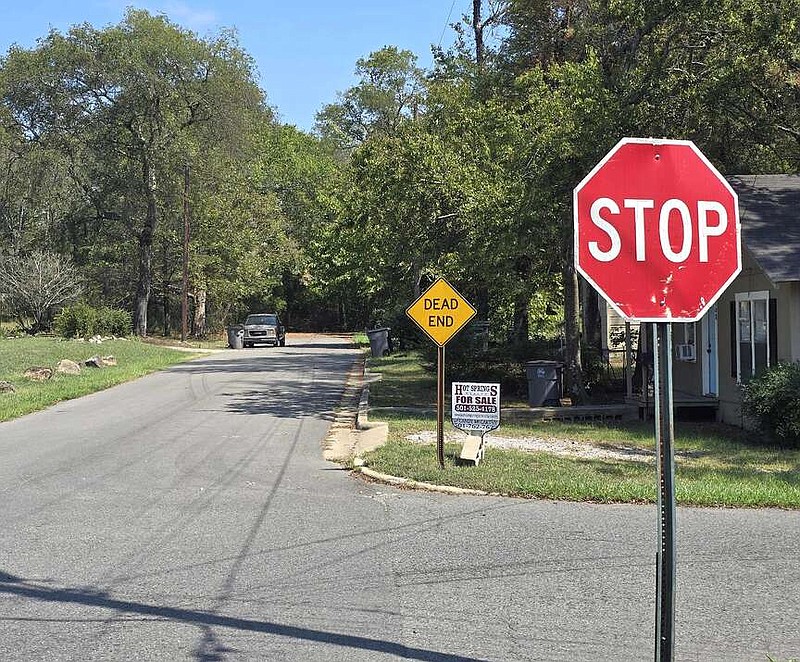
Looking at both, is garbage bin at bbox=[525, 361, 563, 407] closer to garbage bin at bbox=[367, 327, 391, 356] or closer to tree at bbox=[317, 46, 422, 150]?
garbage bin at bbox=[367, 327, 391, 356]

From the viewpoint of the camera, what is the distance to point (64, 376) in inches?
1065

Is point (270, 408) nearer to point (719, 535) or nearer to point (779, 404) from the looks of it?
point (779, 404)

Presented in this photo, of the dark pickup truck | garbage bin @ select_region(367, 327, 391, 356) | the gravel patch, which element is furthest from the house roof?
the dark pickup truck

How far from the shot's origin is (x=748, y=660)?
5.11 m

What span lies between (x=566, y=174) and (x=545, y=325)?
1239 cm

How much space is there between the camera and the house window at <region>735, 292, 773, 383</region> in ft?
53.5

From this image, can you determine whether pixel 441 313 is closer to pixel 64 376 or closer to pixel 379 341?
pixel 64 376

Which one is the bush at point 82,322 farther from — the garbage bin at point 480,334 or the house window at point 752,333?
the house window at point 752,333

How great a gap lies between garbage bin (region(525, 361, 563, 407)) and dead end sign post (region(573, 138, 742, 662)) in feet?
50.2

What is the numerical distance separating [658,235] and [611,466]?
28.2 ft

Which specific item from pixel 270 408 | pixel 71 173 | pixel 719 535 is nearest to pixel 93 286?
pixel 71 173

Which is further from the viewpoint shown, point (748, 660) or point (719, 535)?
point (719, 535)

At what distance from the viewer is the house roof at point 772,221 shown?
49.2 ft

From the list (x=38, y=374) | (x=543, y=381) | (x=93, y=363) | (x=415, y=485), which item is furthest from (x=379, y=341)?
(x=415, y=485)
